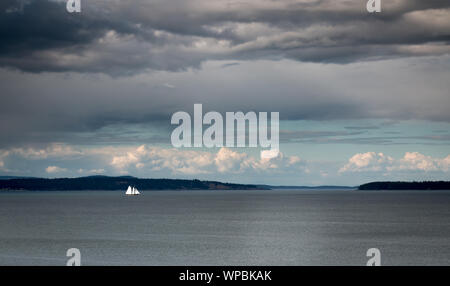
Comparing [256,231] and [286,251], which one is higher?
[256,231]

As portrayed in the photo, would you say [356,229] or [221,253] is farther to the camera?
[356,229]

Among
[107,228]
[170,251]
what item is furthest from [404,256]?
[107,228]

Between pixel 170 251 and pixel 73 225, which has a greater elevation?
pixel 73 225

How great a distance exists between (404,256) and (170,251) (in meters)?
25.6

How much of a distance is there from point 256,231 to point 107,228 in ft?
83.3

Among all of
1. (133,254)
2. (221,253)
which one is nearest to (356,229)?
(221,253)

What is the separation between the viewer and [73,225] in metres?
99.7

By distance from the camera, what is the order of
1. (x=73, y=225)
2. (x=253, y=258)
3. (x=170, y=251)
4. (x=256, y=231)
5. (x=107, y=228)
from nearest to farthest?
1. (x=253, y=258)
2. (x=170, y=251)
3. (x=256, y=231)
4. (x=107, y=228)
5. (x=73, y=225)

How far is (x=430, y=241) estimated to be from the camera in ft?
240

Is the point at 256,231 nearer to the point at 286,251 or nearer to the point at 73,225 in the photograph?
the point at 286,251
